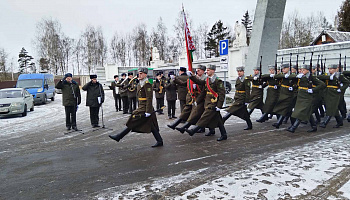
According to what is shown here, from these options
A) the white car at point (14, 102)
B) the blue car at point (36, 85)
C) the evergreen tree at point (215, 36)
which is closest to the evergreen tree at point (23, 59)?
the evergreen tree at point (215, 36)

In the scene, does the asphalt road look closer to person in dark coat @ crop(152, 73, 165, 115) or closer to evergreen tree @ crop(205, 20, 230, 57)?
person in dark coat @ crop(152, 73, 165, 115)

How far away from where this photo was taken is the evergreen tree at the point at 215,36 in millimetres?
55531

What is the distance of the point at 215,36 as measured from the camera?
56344 millimetres

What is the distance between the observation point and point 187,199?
12.7ft

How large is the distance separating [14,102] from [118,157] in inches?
391

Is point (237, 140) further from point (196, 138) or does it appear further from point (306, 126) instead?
point (306, 126)

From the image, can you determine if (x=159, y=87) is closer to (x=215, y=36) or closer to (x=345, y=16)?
(x=345, y=16)

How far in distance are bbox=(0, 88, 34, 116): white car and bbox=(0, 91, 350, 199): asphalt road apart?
4.65 metres

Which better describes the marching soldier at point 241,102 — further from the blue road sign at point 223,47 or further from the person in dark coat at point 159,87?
the person in dark coat at point 159,87

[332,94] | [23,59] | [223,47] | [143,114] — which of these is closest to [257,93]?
[332,94]

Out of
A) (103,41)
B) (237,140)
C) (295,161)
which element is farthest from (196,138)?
(103,41)

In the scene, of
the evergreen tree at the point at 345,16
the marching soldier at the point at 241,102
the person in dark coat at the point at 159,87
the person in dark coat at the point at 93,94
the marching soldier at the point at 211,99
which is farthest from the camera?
the evergreen tree at the point at 345,16

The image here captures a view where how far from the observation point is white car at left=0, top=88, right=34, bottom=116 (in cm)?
1321

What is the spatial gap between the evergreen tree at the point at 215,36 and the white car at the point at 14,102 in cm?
4418
